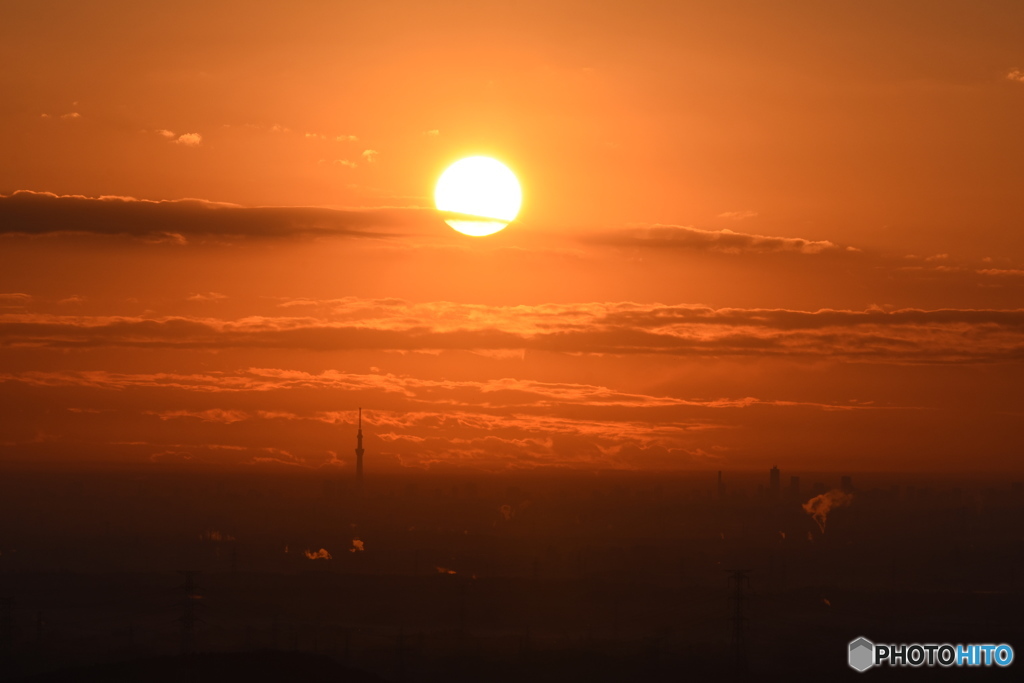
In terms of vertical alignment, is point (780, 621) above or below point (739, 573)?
below

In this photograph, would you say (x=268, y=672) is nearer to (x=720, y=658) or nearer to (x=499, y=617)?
(x=720, y=658)

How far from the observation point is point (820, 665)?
150 m

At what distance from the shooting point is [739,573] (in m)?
106

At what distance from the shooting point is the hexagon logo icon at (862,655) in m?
145

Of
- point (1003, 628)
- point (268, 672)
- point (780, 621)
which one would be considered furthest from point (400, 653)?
point (1003, 628)

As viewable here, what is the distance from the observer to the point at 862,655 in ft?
484

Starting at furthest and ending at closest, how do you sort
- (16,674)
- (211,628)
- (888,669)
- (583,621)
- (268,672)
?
(583,621) → (211,628) → (888,669) → (16,674) → (268,672)

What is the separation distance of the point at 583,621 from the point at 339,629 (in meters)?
45.0

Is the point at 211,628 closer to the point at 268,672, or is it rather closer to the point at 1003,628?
the point at 268,672

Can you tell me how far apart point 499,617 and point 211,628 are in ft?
167

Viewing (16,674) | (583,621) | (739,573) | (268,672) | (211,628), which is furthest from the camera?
(583,621)

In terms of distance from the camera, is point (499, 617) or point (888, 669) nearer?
point (888, 669)

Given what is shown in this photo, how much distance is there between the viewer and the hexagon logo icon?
14475 cm

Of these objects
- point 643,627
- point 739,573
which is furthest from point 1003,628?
point 739,573
